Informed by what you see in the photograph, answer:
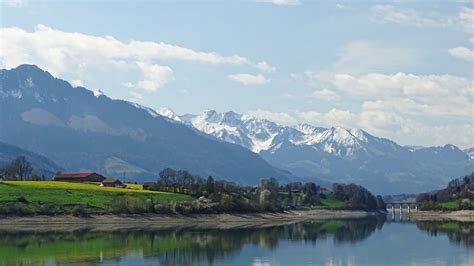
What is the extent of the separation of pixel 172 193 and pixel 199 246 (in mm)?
76045

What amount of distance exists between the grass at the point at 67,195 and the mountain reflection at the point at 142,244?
23.0 metres

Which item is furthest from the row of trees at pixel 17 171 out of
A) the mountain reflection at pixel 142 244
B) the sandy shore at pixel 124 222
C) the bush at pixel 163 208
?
the mountain reflection at pixel 142 244

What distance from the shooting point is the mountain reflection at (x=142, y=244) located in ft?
261

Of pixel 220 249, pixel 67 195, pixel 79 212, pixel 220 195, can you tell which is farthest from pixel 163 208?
pixel 220 249

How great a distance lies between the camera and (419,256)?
3374 inches

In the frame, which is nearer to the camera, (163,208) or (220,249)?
(220,249)

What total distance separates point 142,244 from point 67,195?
54.9 meters

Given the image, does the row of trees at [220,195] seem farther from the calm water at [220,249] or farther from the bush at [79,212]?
the calm water at [220,249]

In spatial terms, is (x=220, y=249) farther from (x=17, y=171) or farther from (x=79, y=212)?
(x=17, y=171)

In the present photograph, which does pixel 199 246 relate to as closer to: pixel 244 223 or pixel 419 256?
pixel 419 256

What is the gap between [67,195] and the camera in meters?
147

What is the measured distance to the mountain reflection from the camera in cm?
7950

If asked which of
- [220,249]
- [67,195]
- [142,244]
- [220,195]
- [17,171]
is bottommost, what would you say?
[220,249]

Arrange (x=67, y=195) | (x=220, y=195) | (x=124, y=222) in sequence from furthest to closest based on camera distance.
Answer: (x=220, y=195) → (x=67, y=195) → (x=124, y=222)
